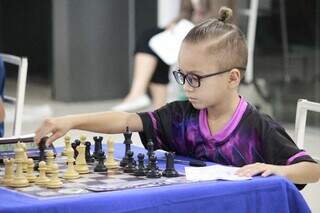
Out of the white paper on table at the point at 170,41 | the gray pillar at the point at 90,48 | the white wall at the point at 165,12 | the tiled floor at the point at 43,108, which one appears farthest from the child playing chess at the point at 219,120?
the white wall at the point at 165,12

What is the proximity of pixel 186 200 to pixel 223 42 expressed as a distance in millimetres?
653

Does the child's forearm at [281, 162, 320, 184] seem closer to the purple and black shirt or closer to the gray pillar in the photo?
the purple and black shirt

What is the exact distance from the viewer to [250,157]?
266 centimetres

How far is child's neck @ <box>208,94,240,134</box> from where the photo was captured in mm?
2725

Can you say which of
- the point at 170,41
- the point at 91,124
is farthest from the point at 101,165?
the point at 170,41

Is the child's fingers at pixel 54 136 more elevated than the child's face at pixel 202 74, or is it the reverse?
the child's face at pixel 202 74

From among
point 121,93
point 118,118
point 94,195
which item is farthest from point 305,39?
point 94,195

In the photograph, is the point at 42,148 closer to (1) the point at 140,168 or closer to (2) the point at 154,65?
(1) the point at 140,168

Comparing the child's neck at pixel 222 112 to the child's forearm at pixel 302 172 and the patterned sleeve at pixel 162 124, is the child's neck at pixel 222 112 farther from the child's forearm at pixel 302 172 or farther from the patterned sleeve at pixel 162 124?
the child's forearm at pixel 302 172

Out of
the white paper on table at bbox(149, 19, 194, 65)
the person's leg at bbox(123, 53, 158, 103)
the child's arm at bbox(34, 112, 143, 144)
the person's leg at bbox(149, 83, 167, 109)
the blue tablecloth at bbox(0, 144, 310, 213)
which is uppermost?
the white paper on table at bbox(149, 19, 194, 65)

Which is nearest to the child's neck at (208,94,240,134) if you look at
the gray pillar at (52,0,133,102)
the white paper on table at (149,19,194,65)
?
the white paper on table at (149,19,194,65)

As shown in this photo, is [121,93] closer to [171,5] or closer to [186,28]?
[171,5]

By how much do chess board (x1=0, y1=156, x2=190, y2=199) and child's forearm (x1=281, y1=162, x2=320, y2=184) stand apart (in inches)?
13.1

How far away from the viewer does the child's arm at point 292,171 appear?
2.38 meters
